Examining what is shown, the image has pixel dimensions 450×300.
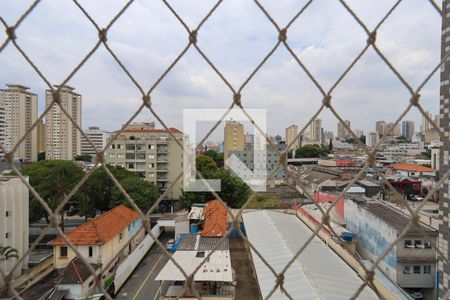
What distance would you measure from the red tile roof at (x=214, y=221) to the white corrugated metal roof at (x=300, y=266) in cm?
66

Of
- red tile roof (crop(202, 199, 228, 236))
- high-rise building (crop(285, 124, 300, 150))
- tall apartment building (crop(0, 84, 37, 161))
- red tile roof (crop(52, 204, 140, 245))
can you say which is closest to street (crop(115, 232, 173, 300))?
red tile roof (crop(52, 204, 140, 245))

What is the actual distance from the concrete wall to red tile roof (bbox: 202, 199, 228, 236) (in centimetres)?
262

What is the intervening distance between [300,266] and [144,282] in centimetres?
307

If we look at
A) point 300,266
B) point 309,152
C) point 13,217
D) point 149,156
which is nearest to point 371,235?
point 300,266

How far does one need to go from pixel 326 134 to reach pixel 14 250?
39.2 metres

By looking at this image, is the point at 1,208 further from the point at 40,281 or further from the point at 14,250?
the point at 40,281

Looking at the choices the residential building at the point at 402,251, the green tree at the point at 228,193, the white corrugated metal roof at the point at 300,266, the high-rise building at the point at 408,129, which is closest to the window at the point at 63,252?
the white corrugated metal roof at the point at 300,266

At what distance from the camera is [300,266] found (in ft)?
12.3

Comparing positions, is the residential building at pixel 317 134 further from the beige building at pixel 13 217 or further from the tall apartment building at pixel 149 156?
the beige building at pixel 13 217

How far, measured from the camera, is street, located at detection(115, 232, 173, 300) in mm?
5078

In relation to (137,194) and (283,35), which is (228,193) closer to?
(137,194)

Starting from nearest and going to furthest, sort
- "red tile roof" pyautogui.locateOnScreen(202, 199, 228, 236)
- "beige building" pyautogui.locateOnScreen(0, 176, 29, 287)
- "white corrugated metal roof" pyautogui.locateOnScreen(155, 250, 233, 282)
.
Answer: "white corrugated metal roof" pyautogui.locateOnScreen(155, 250, 233, 282)
"beige building" pyautogui.locateOnScreen(0, 176, 29, 287)
"red tile roof" pyautogui.locateOnScreen(202, 199, 228, 236)

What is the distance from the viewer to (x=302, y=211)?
7664 millimetres

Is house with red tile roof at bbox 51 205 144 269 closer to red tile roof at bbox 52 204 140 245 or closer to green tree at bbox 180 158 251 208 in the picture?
red tile roof at bbox 52 204 140 245
